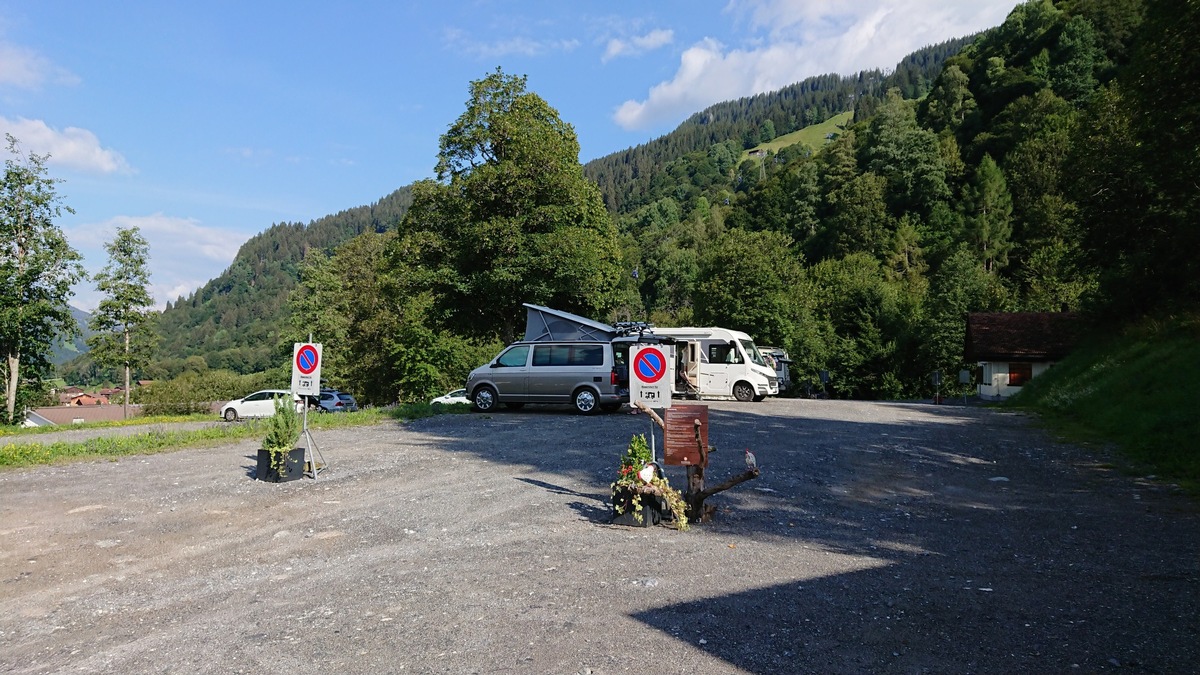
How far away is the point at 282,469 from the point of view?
10.3 metres

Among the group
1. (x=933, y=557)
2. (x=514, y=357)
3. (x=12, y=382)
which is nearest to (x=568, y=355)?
(x=514, y=357)

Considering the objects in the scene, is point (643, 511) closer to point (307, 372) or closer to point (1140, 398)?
point (307, 372)

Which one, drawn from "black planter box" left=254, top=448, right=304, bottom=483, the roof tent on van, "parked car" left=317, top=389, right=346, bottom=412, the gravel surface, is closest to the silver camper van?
the roof tent on van

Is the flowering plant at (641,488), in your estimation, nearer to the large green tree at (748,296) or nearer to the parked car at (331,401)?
the parked car at (331,401)

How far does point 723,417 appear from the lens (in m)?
18.5

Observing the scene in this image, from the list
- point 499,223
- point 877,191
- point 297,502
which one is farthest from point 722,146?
point 297,502

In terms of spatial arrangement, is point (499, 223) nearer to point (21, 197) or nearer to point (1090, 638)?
→ point (1090, 638)

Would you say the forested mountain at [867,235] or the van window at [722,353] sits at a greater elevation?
the forested mountain at [867,235]

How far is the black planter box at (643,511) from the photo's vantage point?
7754mm

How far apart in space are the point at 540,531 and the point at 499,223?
15367mm

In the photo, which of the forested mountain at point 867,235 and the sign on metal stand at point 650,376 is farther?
the forested mountain at point 867,235

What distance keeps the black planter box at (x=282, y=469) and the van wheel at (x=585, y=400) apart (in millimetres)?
9164

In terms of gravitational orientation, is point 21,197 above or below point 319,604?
above

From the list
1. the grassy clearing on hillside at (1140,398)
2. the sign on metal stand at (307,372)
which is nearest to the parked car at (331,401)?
the sign on metal stand at (307,372)
